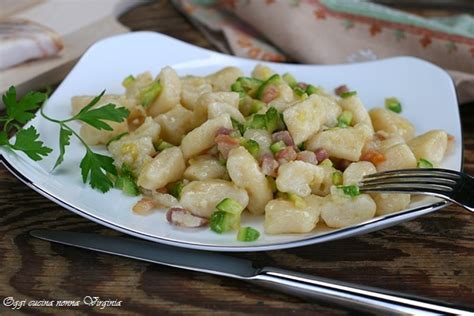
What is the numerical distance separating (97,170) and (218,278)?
1.39 feet

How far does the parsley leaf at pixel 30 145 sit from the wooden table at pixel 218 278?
0.16m

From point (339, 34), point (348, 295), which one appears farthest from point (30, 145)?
point (339, 34)

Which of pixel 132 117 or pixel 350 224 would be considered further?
pixel 132 117

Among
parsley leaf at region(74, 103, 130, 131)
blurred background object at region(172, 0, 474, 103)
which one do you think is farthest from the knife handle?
blurred background object at region(172, 0, 474, 103)

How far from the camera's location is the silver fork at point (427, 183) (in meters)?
1.48

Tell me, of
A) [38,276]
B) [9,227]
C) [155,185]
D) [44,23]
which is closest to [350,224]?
[155,185]

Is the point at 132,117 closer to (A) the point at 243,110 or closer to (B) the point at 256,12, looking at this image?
(A) the point at 243,110

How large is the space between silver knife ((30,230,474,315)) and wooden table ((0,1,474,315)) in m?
0.03

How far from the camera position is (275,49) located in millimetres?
2684

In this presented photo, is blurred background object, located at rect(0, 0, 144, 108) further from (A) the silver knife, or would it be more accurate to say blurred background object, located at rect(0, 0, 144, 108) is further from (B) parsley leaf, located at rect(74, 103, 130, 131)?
(A) the silver knife

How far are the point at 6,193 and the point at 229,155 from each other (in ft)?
2.17

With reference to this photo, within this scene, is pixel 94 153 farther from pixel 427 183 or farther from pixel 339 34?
pixel 339 34

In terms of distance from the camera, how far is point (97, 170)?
1666 mm

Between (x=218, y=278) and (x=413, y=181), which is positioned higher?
(x=413, y=181)
